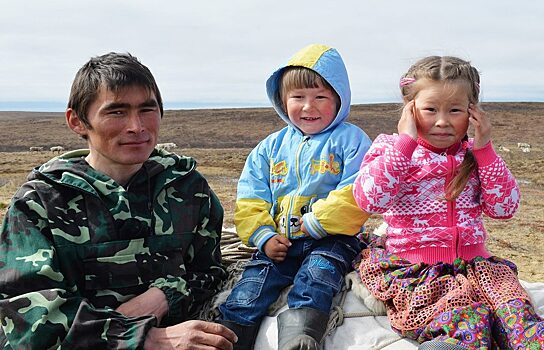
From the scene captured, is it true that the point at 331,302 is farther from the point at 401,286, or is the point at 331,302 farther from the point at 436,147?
the point at 436,147

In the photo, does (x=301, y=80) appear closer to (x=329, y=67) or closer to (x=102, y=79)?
(x=329, y=67)

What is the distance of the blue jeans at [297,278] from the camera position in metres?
3.28

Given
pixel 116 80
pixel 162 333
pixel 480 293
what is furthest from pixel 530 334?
pixel 116 80

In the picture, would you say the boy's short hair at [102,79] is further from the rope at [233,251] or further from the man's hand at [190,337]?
the rope at [233,251]

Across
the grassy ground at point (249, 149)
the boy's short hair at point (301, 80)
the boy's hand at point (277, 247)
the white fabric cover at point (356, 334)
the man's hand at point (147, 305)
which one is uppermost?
the boy's short hair at point (301, 80)

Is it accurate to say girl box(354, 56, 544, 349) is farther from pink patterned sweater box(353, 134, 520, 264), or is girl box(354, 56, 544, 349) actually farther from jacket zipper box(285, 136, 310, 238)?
jacket zipper box(285, 136, 310, 238)

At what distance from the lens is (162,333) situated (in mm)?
2961

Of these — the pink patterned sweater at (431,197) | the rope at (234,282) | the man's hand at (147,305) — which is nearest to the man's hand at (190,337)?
the man's hand at (147,305)

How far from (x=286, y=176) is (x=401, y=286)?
3.19 feet

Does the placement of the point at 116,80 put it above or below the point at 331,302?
above

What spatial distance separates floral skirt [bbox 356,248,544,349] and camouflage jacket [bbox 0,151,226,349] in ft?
3.02

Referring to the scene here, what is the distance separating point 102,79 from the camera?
3174mm

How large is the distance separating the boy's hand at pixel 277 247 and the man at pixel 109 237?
35 centimetres

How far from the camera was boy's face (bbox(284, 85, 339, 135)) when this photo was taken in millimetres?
3771
